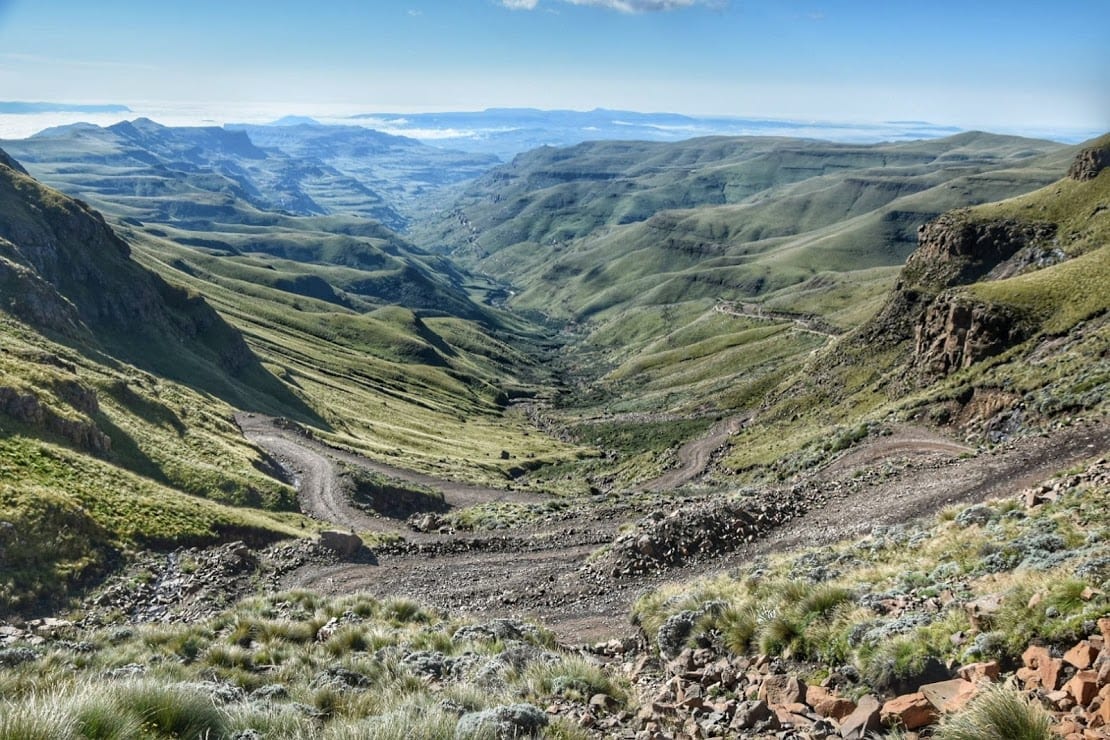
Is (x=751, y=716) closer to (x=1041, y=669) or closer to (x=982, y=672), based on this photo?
(x=982, y=672)

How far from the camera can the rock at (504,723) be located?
7531mm

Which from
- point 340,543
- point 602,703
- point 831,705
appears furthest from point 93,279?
point 831,705

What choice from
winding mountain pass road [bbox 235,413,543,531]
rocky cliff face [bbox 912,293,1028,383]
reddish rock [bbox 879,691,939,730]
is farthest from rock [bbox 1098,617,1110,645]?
rocky cliff face [bbox 912,293,1028,383]

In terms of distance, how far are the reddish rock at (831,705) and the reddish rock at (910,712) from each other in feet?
2.06

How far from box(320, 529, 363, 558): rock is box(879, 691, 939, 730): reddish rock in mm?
25496

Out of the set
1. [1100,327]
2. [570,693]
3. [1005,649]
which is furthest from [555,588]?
[1100,327]

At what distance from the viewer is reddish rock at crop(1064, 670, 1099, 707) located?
7172 millimetres

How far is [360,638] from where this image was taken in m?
15.4

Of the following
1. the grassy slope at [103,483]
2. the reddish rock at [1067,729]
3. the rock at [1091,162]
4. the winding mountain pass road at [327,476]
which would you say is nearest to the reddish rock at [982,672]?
the reddish rock at [1067,729]

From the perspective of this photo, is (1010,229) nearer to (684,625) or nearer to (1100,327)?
(1100,327)

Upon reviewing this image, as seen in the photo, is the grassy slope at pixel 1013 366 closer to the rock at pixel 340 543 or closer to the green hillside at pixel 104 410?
the rock at pixel 340 543

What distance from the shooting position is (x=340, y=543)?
97.0 ft

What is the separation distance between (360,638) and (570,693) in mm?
6897

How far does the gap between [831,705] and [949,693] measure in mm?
1518
